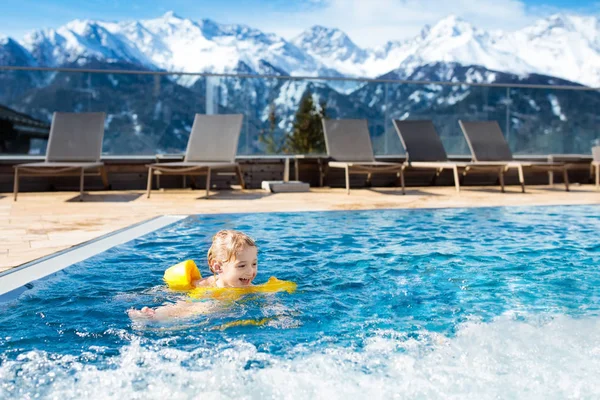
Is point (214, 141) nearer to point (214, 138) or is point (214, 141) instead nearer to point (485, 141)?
point (214, 138)

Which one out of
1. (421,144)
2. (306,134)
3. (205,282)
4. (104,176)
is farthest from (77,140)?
(205,282)

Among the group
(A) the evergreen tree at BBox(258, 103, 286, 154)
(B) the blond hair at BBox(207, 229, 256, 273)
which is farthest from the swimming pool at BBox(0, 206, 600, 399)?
(A) the evergreen tree at BBox(258, 103, 286, 154)

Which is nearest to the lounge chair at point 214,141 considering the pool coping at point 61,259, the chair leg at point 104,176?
the chair leg at point 104,176

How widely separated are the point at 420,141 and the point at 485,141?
3.21ft

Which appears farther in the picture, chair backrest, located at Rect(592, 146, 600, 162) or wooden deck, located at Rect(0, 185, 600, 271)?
chair backrest, located at Rect(592, 146, 600, 162)

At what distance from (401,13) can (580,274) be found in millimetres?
64715

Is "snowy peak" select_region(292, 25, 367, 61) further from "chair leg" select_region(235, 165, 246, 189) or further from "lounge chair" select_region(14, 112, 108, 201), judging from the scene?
"lounge chair" select_region(14, 112, 108, 201)

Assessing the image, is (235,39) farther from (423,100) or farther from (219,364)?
(219,364)

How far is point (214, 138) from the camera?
9.13 meters

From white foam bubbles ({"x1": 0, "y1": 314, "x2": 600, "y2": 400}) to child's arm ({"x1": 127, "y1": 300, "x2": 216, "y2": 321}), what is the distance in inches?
10.6

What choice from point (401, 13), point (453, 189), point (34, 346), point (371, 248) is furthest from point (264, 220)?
point (401, 13)

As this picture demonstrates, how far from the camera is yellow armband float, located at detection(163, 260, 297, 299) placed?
320cm

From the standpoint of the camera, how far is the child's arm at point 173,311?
2.86 meters

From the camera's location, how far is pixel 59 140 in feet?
28.4
